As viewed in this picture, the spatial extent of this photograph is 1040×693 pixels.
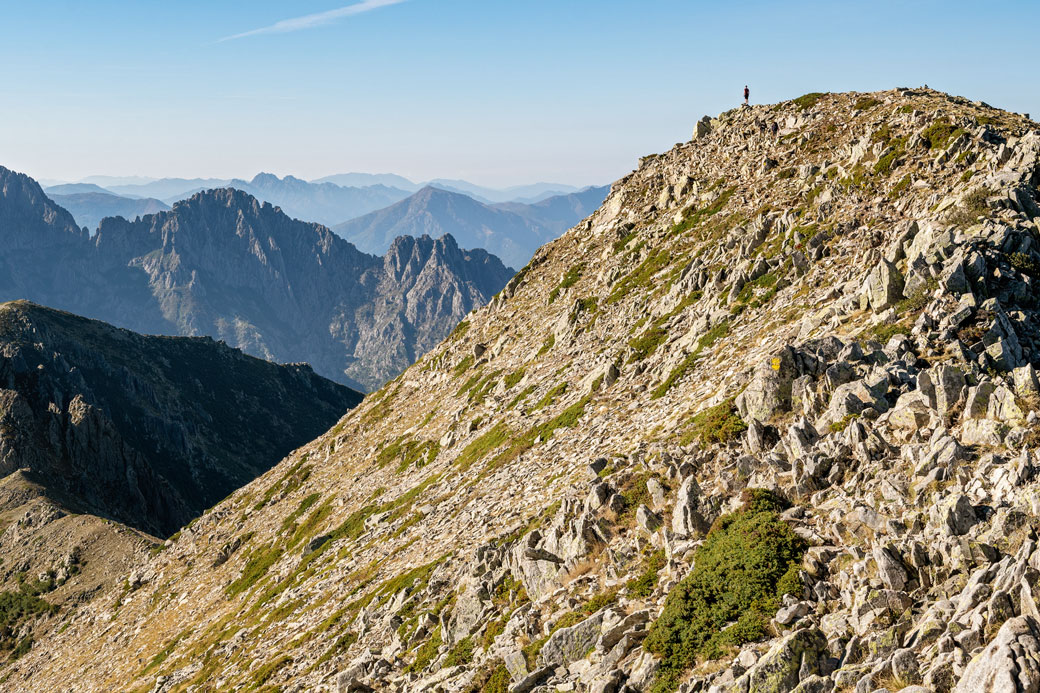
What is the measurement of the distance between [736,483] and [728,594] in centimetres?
529

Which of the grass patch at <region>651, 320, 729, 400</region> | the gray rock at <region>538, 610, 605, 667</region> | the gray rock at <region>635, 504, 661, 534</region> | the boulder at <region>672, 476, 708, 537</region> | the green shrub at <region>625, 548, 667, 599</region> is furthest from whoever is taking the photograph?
the grass patch at <region>651, 320, 729, 400</region>

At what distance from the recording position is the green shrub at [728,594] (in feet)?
55.2

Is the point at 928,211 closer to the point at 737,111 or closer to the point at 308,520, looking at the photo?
the point at 737,111

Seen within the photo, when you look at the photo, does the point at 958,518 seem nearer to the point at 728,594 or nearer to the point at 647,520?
the point at 728,594

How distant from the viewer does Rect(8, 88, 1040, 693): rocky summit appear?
50.8ft

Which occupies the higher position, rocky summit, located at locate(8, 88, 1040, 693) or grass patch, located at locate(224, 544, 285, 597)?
rocky summit, located at locate(8, 88, 1040, 693)

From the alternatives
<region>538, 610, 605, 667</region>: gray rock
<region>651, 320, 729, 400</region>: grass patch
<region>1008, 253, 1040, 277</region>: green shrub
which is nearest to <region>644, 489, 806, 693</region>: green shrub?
<region>538, 610, 605, 667</region>: gray rock

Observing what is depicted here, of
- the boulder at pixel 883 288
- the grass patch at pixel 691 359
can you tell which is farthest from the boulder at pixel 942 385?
the grass patch at pixel 691 359

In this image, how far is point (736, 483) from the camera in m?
22.3

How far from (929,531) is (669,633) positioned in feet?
23.2

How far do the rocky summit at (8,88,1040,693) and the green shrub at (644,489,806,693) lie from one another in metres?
0.08

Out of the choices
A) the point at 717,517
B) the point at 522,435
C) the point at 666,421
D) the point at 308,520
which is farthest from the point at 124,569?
the point at 717,517

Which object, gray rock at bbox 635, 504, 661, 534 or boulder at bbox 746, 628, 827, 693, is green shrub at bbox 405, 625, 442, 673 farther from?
Result: boulder at bbox 746, 628, 827, 693

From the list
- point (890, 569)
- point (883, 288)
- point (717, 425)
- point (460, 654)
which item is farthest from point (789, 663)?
point (883, 288)
